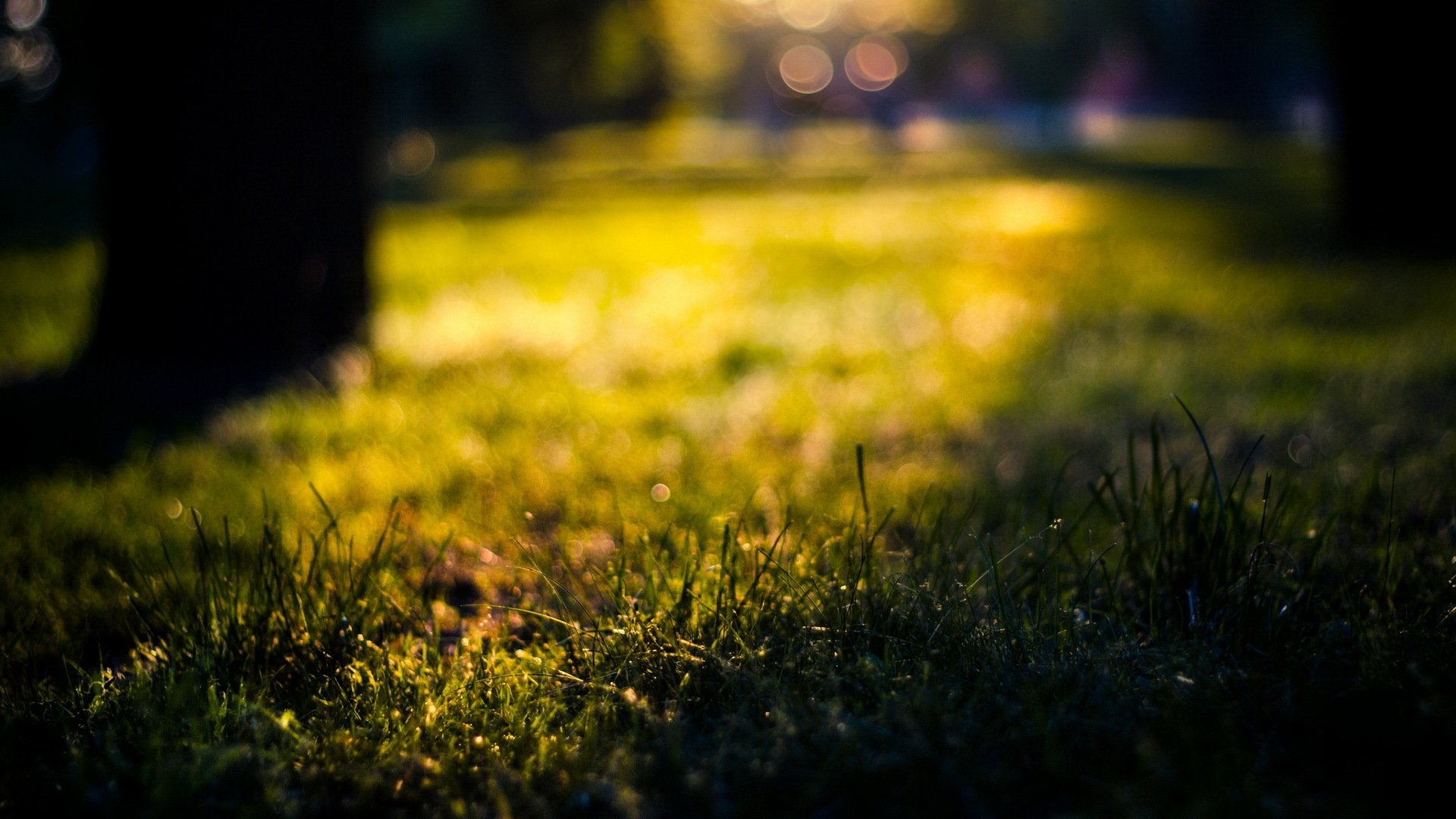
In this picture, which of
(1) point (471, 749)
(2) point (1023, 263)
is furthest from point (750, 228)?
(1) point (471, 749)

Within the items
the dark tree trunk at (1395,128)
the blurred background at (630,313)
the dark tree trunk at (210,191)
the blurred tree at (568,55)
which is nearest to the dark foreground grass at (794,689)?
the blurred background at (630,313)

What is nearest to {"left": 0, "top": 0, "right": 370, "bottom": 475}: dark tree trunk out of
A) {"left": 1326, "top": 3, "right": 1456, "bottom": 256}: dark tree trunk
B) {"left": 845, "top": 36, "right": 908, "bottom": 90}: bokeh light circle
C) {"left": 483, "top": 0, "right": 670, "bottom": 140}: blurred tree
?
{"left": 1326, "top": 3, "right": 1456, "bottom": 256}: dark tree trunk

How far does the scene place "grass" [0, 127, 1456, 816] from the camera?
180 cm

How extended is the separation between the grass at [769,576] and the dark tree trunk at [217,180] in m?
0.56

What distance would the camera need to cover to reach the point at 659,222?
13.5m

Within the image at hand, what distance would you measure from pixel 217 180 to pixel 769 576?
3.98m

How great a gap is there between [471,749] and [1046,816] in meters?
1.06

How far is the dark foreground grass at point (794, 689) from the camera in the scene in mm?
1730

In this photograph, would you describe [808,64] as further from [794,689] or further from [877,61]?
[794,689]

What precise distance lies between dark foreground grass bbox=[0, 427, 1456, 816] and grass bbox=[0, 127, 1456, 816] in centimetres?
1

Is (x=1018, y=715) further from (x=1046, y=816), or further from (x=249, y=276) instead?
(x=249, y=276)

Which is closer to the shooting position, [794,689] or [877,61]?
[794,689]

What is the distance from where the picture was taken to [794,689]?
203cm

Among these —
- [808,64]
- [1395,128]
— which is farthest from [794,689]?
[808,64]
